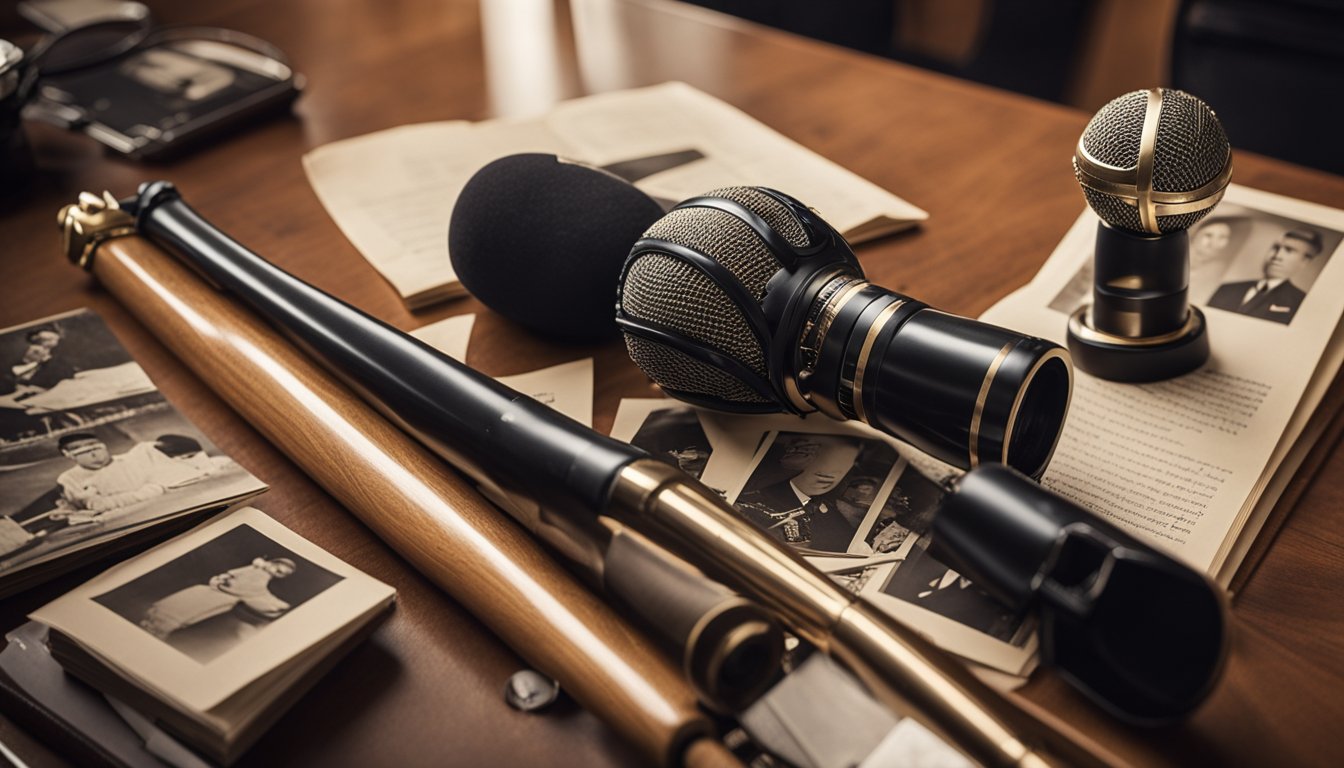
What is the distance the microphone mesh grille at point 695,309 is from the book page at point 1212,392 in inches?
8.3

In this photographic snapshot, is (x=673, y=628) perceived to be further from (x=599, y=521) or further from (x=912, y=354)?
(x=912, y=354)

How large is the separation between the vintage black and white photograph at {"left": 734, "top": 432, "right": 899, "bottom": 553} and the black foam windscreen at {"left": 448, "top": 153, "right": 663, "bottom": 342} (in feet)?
0.57

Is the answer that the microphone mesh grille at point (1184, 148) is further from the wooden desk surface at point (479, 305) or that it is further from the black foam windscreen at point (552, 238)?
the black foam windscreen at point (552, 238)

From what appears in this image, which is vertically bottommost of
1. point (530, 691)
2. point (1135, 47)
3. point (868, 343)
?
point (1135, 47)

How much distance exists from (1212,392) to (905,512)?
10.1 inches

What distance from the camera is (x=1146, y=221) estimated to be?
711mm

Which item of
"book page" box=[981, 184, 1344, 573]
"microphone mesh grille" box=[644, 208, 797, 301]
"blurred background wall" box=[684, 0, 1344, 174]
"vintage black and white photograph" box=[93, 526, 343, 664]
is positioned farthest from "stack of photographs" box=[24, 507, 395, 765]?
"blurred background wall" box=[684, 0, 1344, 174]

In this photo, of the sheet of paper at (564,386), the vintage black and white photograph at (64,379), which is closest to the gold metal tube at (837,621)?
the sheet of paper at (564,386)

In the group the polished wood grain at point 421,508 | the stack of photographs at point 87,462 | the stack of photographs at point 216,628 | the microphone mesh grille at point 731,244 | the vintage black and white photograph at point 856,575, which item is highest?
the microphone mesh grille at point 731,244

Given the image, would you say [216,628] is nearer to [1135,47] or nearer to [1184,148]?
[1184,148]

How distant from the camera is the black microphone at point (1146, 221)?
685 mm

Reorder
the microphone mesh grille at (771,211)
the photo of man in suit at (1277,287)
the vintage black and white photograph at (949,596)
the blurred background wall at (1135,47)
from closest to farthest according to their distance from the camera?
the vintage black and white photograph at (949,596) → the microphone mesh grille at (771,211) → the photo of man in suit at (1277,287) → the blurred background wall at (1135,47)

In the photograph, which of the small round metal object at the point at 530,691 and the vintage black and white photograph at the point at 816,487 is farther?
the vintage black and white photograph at the point at 816,487

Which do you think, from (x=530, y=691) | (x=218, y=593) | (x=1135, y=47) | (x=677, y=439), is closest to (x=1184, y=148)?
(x=677, y=439)
